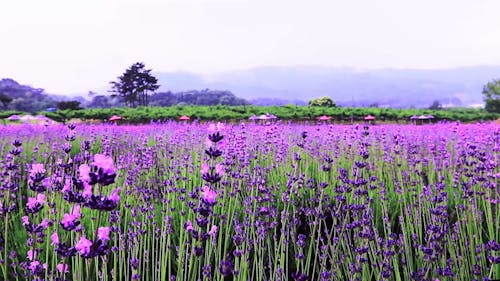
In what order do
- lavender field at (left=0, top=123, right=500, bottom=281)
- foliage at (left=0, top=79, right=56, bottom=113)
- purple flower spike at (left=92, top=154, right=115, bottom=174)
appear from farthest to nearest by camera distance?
foliage at (left=0, top=79, right=56, bottom=113)
lavender field at (left=0, top=123, right=500, bottom=281)
purple flower spike at (left=92, top=154, right=115, bottom=174)

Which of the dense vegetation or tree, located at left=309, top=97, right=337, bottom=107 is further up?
tree, located at left=309, top=97, right=337, bottom=107

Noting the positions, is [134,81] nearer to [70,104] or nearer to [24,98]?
[70,104]

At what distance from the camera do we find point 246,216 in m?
3.34

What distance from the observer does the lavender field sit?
1.95m

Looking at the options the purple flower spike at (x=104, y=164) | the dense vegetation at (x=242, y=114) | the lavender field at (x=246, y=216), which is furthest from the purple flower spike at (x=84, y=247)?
the dense vegetation at (x=242, y=114)

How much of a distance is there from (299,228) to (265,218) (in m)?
0.76

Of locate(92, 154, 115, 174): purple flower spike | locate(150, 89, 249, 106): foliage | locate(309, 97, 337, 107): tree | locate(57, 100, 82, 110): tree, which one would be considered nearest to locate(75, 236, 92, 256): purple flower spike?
locate(92, 154, 115, 174): purple flower spike

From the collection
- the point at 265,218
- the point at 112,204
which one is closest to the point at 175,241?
the point at 265,218

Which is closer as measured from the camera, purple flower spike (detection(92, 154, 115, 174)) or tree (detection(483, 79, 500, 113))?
purple flower spike (detection(92, 154, 115, 174))

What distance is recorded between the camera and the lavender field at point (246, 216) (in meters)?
1.95

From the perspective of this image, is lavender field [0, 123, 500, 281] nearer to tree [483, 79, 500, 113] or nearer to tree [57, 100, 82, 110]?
tree [57, 100, 82, 110]

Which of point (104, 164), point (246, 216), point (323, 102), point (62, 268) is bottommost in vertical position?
point (246, 216)

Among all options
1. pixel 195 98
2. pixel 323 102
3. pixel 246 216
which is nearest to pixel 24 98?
pixel 195 98

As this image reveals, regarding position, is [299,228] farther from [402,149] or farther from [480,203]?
[402,149]
